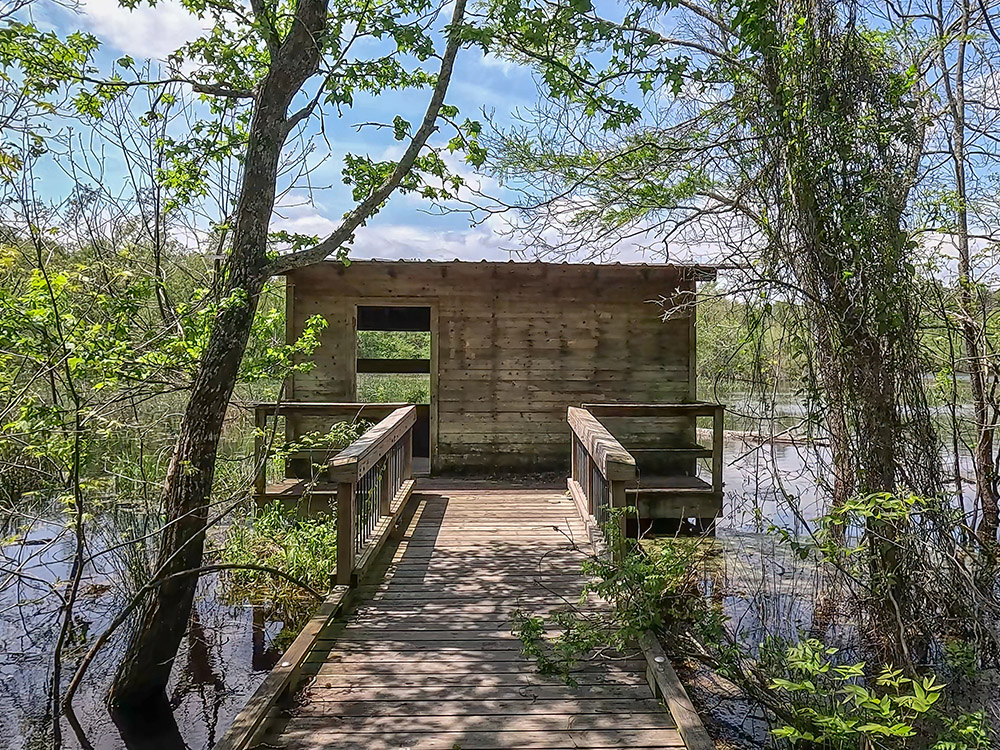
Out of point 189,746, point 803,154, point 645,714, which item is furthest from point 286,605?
point 803,154

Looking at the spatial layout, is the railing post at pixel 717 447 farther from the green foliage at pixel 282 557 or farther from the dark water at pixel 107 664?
the dark water at pixel 107 664

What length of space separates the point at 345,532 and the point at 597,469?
207cm

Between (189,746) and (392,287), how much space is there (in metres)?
6.02

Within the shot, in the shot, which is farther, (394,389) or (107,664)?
(394,389)

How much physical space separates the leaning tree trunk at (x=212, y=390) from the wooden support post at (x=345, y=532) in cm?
82

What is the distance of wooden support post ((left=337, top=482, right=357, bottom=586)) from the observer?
404cm

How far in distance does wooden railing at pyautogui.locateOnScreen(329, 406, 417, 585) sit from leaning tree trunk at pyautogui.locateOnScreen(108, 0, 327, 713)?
85cm

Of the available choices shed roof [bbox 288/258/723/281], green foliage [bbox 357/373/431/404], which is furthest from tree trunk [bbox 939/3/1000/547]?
green foliage [bbox 357/373/431/404]

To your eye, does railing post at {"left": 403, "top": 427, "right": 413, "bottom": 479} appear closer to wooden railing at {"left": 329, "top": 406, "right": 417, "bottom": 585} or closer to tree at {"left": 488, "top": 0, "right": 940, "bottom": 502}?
wooden railing at {"left": 329, "top": 406, "right": 417, "bottom": 585}

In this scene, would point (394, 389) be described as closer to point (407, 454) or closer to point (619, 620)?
point (407, 454)

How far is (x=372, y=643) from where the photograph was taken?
11.8 feet

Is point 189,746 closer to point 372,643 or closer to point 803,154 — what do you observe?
point 372,643

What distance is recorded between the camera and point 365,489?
Result: 490 cm

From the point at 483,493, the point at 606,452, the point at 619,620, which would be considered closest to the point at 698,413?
the point at 483,493
